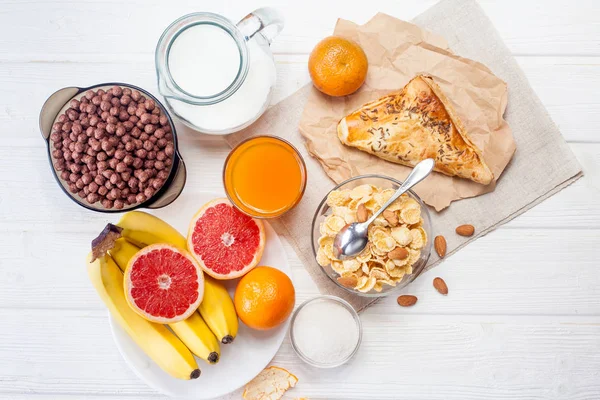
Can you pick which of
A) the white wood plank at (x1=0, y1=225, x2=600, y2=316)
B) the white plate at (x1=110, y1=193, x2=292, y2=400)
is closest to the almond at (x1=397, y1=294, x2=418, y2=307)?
the white wood plank at (x1=0, y1=225, x2=600, y2=316)

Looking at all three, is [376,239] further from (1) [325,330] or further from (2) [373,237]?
(1) [325,330]

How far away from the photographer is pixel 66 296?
1703mm

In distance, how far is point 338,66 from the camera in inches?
60.7

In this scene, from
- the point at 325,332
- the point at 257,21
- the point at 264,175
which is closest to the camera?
the point at 257,21

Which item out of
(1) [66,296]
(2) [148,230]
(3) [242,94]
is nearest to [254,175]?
(3) [242,94]

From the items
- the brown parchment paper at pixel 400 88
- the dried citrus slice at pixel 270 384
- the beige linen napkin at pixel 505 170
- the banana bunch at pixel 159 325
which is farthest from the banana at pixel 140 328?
the brown parchment paper at pixel 400 88

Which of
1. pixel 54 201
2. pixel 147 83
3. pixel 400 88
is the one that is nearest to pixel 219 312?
pixel 54 201

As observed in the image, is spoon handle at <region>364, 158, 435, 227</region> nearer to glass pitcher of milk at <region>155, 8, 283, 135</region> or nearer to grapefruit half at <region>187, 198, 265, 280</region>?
grapefruit half at <region>187, 198, 265, 280</region>

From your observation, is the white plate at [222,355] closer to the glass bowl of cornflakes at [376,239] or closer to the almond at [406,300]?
the glass bowl of cornflakes at [376,239]

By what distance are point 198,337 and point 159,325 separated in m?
0.13

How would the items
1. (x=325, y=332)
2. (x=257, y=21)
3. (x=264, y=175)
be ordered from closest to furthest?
(x=257, y=21) < (x=264, y=175) < (x=325, y=332)

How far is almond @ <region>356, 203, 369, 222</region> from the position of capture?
150cm

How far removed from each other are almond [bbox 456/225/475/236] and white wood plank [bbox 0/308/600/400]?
29 centimetres

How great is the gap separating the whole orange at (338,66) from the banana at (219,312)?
0.70 m
